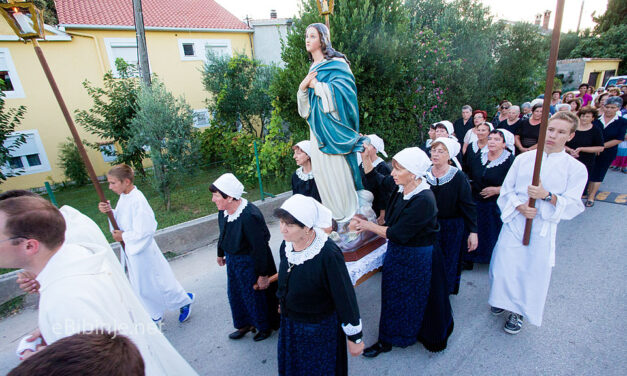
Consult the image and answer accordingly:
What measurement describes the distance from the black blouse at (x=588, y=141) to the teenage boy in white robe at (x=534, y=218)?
11.7 feet

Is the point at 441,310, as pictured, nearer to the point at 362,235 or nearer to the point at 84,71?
the point at 362,235

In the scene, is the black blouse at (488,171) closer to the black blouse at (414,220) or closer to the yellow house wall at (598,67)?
the black blouse at (414,220)

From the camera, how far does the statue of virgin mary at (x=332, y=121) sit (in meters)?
2.95

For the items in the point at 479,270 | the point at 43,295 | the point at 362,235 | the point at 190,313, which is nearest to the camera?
the point at 43,295

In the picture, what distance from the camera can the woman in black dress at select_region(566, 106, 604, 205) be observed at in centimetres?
541

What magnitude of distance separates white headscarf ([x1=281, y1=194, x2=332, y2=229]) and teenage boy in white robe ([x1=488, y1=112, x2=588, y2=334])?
2.10m

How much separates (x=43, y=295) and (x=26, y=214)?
Result: 1.47 feet

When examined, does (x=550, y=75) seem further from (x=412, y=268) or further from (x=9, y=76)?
(x=9, y=76)

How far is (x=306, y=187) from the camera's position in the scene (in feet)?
13.4

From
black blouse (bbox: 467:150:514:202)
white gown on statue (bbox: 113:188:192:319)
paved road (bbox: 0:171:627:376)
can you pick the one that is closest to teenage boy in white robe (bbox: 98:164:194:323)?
white gown on statue (bbox: 113:188:192:319)

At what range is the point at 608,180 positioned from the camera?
747 centimetres

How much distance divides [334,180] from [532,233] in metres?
2.13

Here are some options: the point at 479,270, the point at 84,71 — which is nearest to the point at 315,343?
the point at 479,270

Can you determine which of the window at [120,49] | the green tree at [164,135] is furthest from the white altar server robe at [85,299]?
the window at [120,49]
